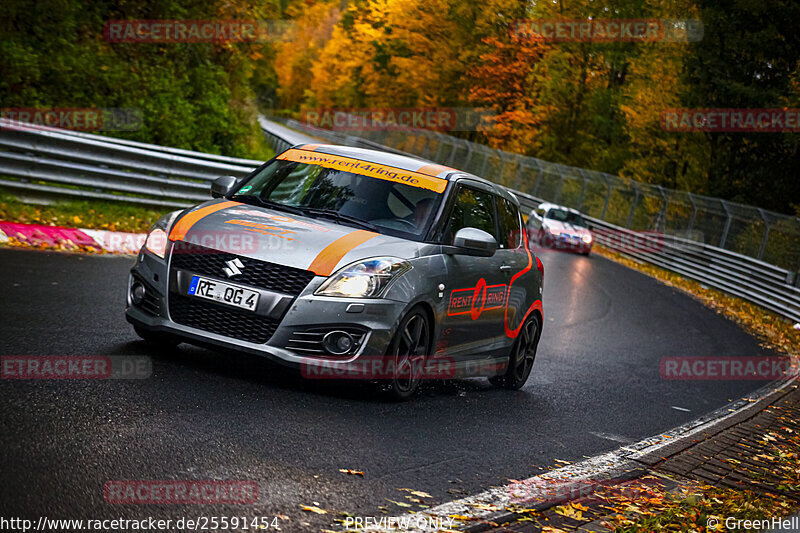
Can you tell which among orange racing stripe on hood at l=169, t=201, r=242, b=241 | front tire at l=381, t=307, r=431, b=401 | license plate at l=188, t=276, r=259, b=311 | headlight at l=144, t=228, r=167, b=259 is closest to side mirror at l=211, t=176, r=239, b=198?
orange racing stripe on hood at l=169, t=201, r=242, b=241

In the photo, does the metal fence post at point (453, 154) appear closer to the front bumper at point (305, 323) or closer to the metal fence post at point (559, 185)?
the metal fence post at point (559, 185)

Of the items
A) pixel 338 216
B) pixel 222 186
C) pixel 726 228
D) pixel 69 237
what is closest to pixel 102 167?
pixel 69 237

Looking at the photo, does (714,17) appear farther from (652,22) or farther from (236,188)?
(236,188)

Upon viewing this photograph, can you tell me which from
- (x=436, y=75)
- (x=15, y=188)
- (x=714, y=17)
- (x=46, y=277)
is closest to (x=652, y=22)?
(x=714, y=17)

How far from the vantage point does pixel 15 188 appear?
13742 millimetres

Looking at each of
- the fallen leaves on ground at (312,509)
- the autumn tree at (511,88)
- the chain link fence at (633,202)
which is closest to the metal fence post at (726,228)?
the chain link fence at (633,202)

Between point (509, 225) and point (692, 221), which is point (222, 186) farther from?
point (692, 221)

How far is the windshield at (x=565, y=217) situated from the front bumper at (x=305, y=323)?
2592cm

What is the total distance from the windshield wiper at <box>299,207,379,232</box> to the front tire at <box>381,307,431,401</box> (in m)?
0.77

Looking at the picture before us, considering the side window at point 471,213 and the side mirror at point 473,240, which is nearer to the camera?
the side mirror at point 473,240

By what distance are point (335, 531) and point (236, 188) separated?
4233mm

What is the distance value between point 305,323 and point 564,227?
2575 cm

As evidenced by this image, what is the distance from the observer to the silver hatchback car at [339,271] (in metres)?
6.51

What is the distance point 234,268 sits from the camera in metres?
6.55
